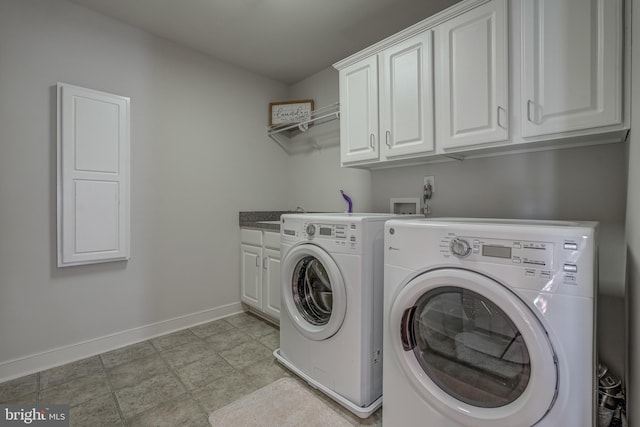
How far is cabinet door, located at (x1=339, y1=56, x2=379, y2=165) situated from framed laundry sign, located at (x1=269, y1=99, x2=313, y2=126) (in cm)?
83

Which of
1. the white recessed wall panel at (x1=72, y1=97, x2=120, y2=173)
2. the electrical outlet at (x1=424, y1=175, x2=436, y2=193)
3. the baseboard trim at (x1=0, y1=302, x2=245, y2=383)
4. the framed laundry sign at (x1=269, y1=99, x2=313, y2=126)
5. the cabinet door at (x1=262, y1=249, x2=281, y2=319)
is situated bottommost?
the baseboard trim at (x1=0, y1=302, x2=245, y2=383)

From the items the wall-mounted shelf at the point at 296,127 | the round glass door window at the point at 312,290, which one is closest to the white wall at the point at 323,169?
the wall-mounted shelf at the point at 296,127

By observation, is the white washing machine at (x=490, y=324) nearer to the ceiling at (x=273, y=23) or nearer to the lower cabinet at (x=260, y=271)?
the lower cabinet at (x=260, y=271)

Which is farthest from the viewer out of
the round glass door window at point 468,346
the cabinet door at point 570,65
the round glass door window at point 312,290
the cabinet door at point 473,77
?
the round glass door window at point 312,290

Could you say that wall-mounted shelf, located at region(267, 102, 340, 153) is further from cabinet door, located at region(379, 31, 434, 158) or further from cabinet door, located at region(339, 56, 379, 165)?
cabinet door, located at region(379, 31, 434, 158)

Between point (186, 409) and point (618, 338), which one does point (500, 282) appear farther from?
point (186, 409)

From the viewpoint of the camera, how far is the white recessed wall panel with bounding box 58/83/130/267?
1.86m

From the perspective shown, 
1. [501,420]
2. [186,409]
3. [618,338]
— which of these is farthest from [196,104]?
[618,338]

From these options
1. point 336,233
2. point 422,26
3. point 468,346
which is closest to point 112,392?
point 336,233

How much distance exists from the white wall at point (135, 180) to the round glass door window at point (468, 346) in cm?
202

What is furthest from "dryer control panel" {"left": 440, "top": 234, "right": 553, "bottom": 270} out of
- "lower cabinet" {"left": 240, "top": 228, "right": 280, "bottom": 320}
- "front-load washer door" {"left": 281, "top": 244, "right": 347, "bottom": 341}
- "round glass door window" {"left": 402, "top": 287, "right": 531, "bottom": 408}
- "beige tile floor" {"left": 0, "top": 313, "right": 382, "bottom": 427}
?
"lower cabinet" {"left": 240, "top": 228, "right": 280, "bottom": 320}

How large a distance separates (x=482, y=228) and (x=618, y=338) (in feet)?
3.55

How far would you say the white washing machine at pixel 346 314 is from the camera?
143 centimetres

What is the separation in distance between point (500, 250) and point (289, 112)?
2.47 meters
